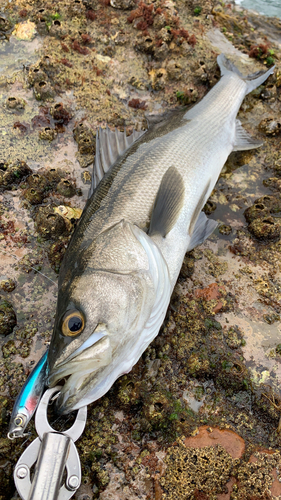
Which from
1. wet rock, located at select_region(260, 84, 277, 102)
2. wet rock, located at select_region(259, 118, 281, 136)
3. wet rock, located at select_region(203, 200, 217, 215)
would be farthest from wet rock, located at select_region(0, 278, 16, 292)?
wet rock, located at select_region(260, 84, 277, 102)

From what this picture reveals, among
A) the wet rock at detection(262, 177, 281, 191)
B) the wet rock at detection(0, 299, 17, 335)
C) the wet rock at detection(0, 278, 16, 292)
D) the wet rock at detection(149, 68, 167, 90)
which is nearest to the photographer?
the wet rock at detection(0, 299, 17, 335)

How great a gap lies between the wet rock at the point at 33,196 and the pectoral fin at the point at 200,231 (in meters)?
1.85

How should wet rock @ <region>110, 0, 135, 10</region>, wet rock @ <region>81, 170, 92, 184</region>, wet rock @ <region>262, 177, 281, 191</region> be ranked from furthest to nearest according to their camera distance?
wet rock @ <region>110, 0, 135, 10</region>, wet rock @ <region>262, 177, 281, 191</region>, wet rock @ <region>81, 170, 92, 184</region>

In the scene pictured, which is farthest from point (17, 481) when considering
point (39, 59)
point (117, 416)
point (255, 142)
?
point (39, 59)

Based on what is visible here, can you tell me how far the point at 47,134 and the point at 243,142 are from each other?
2.76m

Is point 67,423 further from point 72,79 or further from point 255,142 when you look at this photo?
point 72,79

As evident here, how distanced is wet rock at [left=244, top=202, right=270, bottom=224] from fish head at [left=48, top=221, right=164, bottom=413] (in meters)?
1.87

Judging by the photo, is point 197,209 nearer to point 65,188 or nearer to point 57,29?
point 65,188

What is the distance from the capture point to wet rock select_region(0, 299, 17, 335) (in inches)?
107

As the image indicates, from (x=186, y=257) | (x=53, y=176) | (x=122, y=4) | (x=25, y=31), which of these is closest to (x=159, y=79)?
(x=122, y=4)

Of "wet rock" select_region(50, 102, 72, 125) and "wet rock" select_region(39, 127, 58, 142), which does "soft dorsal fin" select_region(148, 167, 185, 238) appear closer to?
"wet rock" select_region(39, 127, 58, 142)

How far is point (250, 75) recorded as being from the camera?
527 cm

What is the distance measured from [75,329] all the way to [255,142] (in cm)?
380

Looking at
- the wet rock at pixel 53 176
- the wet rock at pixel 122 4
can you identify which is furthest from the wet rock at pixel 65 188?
the wet rock at pixel 122 4
